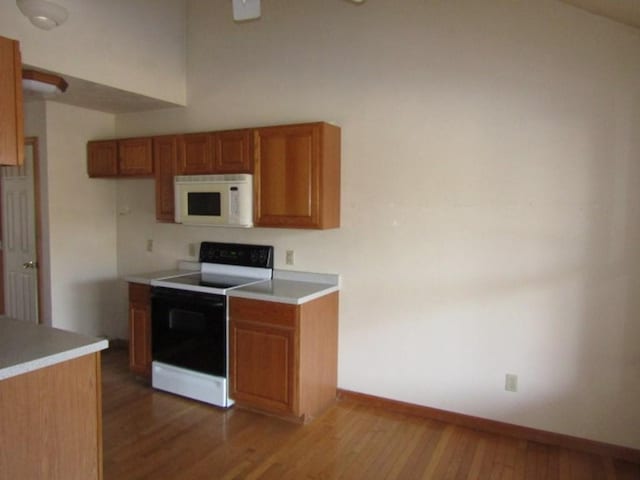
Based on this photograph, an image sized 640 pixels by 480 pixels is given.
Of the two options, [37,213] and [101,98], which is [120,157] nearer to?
[101,98]

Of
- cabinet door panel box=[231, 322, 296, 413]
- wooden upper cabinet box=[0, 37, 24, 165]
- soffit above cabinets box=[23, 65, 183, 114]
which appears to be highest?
soffit above cabinets box=[23, 65, 183, 114]

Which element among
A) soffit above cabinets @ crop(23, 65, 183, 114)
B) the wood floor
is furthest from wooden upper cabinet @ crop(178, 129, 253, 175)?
the wood floor

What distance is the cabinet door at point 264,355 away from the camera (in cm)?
304

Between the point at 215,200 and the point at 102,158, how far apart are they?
4.68 feet

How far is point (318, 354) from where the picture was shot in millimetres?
3248

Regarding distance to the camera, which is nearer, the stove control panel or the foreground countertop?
the foreground countertop

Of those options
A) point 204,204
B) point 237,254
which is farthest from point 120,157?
point 237,254

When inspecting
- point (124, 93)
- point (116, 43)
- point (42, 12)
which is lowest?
point (124, 93)

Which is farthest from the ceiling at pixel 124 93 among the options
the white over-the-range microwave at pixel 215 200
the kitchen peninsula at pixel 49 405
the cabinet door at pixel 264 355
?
the cabinet door at pixel 264 355

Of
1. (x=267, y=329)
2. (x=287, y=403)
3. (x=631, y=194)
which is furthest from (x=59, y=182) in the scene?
(x=631, y=194)

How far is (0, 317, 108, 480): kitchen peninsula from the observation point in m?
1.66

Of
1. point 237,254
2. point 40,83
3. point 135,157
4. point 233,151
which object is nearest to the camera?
point 40,83

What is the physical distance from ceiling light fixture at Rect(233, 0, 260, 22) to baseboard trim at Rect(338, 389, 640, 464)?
8.54ft

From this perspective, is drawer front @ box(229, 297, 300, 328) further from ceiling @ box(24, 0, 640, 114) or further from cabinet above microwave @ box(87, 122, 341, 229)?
ceiling @ box(24, 0, 640, 114)
